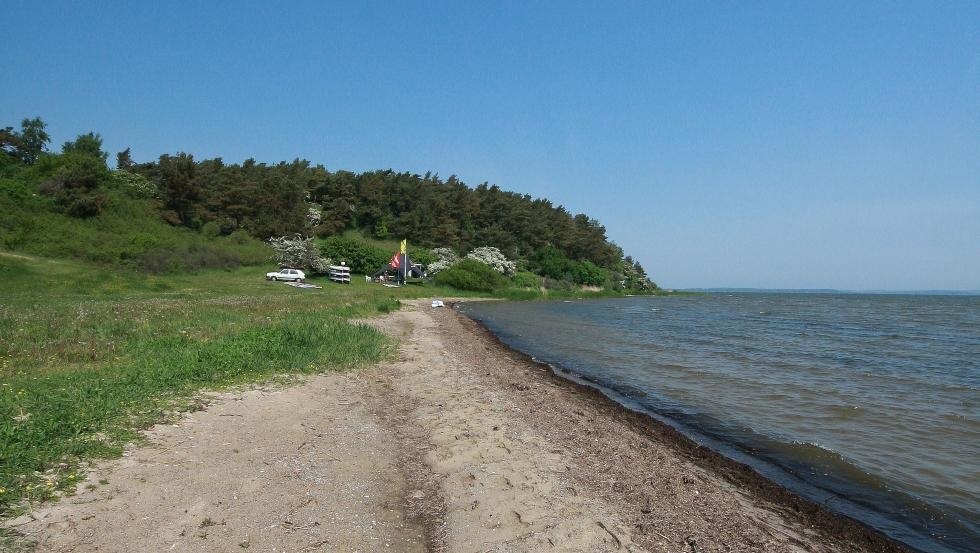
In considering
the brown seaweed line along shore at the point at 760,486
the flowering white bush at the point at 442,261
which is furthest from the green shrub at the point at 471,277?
the brown seaweed line along shore at the point at 760,486

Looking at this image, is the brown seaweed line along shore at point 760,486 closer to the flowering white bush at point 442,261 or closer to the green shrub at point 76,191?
the green shrub at point 76,191

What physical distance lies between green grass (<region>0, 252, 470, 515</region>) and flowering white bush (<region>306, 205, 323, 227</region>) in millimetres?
52380

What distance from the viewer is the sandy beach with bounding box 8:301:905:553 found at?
4.91m

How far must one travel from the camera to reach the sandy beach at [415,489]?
4.91 m

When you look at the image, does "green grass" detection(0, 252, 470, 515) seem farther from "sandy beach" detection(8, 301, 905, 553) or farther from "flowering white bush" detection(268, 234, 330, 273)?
"flowering white bush" detection(268, 234, 330, 273)

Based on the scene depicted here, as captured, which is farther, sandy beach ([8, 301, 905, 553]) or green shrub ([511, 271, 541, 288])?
green shrub ([511, 271, 541, 288])

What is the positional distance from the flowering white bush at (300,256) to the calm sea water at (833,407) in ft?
110

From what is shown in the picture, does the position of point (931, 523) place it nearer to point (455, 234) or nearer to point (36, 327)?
point (36, 327)

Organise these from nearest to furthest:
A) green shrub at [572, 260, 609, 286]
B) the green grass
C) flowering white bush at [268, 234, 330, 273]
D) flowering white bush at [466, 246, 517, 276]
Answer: the green grass < flowering white bush at [268, 234, 330, 273] < flowering white bush at [466, 246, 517, 276] < green shrub at [572, 260, 609, 286]

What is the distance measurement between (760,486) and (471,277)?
194 ft

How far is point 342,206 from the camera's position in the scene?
75.2 m

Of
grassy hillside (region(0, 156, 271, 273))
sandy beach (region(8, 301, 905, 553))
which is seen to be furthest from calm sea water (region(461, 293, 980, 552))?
grassy hillside (region(0, 156, 271, 273))

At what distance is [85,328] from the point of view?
13453 mm

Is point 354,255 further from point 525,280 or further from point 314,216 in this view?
point 525,280
